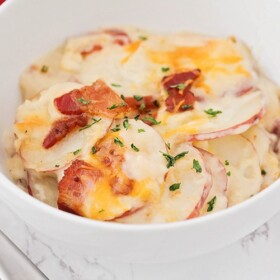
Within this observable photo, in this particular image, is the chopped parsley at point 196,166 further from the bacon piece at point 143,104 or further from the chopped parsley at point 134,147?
the bacon piece at point 143,104

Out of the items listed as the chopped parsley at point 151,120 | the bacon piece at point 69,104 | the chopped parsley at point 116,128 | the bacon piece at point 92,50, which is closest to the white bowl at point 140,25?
the bacon piece at point 92,50

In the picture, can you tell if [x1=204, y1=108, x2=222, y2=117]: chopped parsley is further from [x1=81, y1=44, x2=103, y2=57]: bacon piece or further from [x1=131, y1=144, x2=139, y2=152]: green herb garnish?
[x1=81, y1=44, x2=103, y2=57]: bacon piece

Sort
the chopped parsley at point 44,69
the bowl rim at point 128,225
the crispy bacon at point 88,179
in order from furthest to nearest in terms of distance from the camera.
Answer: the chopped parsley at point 44,69 → the crispy bacon at point 88,179 → the bowl rim at point 128,225

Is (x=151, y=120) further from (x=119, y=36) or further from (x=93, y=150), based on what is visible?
(x=119, y=36)

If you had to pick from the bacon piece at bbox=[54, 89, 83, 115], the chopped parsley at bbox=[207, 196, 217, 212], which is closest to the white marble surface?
the chopped parsley at bbox=[207, 196, 217, 212]

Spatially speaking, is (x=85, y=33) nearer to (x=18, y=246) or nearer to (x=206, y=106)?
(x=206, y=106)
